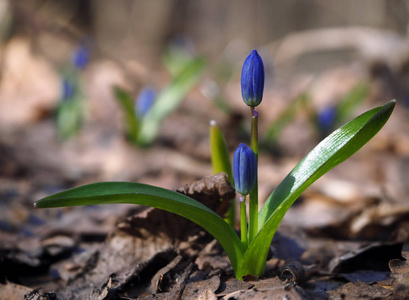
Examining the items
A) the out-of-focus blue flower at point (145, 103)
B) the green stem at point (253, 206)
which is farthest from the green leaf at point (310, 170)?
the out-of-focus blue flower at point (145, 103)

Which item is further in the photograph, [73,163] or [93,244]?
[73,163]

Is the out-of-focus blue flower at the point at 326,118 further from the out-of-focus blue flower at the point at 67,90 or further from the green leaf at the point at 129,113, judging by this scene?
the out-of-focus blue flower at the point at 67,90

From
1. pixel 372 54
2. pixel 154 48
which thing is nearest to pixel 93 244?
pixel 372 54

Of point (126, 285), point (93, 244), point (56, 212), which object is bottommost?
point (126, 285)

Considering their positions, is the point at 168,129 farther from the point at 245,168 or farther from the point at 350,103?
the point at 245,168

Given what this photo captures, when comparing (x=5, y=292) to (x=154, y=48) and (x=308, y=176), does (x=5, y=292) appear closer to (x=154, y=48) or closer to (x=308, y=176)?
(x=308, y=176)

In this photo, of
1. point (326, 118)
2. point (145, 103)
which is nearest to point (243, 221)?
point (145, 103)
